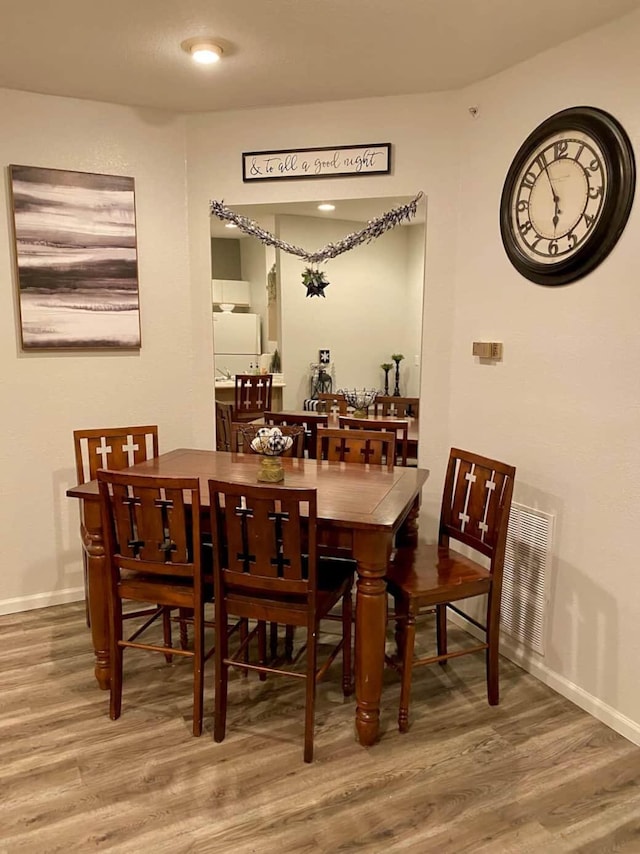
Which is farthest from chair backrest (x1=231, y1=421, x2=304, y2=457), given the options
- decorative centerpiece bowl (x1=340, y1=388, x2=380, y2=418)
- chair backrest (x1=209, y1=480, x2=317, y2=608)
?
chair backrest (x1=209, y1=480, x2=317, y2=608)

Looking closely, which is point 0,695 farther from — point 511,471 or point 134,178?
point 134,178

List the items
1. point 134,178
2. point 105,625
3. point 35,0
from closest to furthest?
1. point 35,0
2. point 105,625
3. point 134,178

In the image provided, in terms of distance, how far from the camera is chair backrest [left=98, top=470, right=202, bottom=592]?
2.15 meters

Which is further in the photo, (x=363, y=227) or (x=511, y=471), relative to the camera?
(x=363, y=227)

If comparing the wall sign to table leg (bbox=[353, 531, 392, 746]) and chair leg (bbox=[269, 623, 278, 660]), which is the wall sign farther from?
chair leg (bbox=[269, 623, 278, 660])

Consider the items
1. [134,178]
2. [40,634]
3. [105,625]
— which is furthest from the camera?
[134,178]

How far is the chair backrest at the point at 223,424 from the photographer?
12.7 feet

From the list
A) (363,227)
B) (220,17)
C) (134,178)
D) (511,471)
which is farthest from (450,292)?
(134,178)

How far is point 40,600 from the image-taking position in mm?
3406

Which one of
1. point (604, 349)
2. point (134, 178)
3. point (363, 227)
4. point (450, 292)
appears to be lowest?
point (604, 349)

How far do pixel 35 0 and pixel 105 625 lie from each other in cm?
237

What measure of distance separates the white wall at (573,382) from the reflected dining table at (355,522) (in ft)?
1.91

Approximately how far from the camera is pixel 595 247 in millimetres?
2359

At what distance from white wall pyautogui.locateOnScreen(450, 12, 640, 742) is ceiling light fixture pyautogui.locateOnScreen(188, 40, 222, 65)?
124 cm
